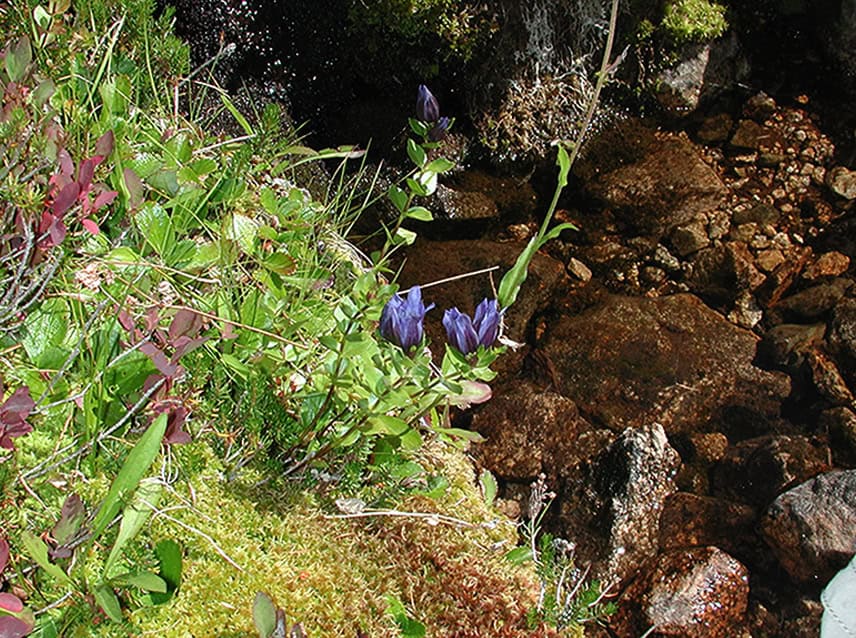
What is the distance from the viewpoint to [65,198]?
190 centimetres

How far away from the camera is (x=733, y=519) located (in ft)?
10.7

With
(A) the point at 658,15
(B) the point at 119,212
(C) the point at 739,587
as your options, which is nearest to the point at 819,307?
(C) the point at 739,587

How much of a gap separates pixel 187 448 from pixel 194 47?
323cm

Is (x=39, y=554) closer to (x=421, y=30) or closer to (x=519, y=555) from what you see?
(x=519, y=555)

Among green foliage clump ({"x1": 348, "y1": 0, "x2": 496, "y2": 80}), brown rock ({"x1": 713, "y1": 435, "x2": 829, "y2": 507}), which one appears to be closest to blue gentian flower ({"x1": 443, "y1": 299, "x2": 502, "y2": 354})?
brown rock ({"x1": 713, "y1": 435, "x2": 829, "y2": 507})

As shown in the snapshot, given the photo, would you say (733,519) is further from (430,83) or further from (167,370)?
(430,83)

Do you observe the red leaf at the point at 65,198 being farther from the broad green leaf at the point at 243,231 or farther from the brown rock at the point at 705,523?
the brown rock at the point at 705,523

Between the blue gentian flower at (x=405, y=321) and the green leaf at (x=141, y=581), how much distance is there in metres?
0.66

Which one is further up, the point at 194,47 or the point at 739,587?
the point at 194,47

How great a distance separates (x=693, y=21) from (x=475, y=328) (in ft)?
15.0

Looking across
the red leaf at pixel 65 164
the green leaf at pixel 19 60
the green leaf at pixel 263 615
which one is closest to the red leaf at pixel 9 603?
the green leaf at pixel 263 615

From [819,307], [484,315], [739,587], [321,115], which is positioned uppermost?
[484,315]

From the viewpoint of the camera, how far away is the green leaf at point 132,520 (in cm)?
165

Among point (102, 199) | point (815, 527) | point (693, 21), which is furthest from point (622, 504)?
point (693, 21)
